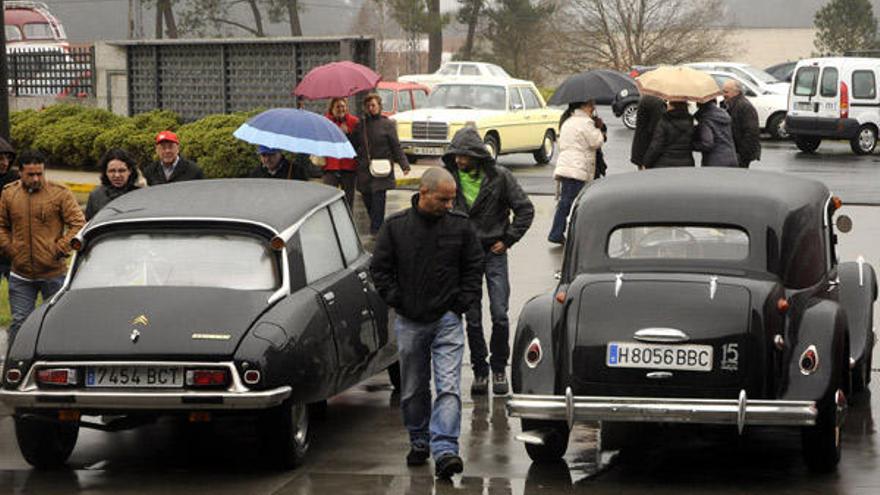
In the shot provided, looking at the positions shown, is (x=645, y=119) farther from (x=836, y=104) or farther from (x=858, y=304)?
(x=836, y=104)

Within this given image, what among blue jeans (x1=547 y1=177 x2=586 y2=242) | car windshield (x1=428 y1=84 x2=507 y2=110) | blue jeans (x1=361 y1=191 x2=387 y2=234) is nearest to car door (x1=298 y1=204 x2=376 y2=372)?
blue jeans (x1=361 y1=191 x2=387 y2=234)

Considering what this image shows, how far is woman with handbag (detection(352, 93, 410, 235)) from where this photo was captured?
18.2 meters

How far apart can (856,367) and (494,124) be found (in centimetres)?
1986

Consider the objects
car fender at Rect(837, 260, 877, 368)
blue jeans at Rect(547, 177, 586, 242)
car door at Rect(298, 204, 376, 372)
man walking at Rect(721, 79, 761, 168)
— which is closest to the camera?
car door at Rect(298, 204, 376, 372)

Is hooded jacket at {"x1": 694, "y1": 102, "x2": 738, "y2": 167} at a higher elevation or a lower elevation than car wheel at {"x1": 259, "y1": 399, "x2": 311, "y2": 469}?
higher

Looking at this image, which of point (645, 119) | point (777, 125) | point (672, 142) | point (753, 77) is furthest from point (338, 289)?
point (753, 77)

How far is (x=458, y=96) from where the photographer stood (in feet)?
107

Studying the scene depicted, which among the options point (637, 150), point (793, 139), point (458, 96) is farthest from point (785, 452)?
point (793, 139)

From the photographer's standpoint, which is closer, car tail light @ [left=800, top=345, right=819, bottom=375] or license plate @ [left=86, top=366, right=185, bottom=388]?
car tail light @ [left=800, top=345, right=819, bottom=375]

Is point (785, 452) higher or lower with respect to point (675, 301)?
lower

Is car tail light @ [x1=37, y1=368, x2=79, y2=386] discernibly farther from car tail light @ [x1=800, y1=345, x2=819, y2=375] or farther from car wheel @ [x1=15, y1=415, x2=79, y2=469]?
car tail light @ [x1=800, y1=345, x2=819, y2=375]

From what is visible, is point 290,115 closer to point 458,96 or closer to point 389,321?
point 389,321

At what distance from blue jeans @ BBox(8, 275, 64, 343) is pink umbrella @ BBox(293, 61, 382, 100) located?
20.3ft

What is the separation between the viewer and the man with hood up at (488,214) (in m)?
11.6
